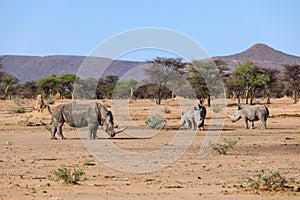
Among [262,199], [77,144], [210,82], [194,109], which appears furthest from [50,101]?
[262,199]

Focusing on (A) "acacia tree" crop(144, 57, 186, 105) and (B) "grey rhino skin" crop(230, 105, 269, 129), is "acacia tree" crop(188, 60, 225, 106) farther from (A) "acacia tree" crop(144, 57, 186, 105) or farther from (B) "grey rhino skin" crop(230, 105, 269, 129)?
(B) "grey rhino skin" crop(230, 105, 269, 129)

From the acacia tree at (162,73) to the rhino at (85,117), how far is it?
32834 mm

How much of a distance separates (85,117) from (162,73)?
38.0 m

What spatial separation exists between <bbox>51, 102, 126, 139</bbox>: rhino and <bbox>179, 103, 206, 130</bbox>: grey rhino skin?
20.2 ft

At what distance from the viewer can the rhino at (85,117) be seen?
2458cm

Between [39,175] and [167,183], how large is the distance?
296 cm

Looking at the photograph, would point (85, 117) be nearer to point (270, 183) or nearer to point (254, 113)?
point (254, 113)

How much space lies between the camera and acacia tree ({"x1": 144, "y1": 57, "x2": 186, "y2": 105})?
198 ft

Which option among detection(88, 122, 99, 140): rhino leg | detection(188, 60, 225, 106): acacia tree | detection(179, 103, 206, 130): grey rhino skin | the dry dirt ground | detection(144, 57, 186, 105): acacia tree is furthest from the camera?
detection(188, 60, 225, 106): acacia tree

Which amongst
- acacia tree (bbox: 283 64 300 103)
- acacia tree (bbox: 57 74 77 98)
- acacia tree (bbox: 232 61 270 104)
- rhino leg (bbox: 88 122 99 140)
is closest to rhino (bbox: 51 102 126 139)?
rhino leg (bbox: 88 122 99 140)

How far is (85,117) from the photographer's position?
25.1 meters

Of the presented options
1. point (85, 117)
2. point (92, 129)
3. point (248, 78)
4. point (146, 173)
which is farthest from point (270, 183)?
point (248, 78)

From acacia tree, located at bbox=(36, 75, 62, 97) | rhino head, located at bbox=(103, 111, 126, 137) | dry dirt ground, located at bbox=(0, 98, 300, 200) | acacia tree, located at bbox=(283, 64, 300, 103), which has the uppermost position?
acacia tree, located at bbox=(283, 64, 300, 103)

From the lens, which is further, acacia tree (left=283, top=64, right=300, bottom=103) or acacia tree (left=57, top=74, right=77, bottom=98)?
acacia tree (left=57, top=74, right=77, bottom=98)
